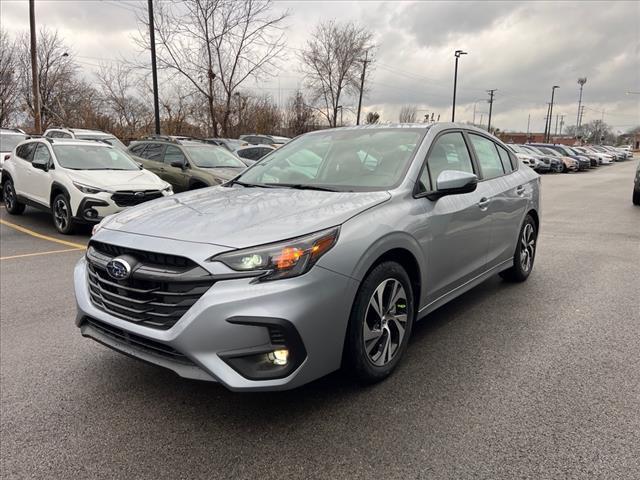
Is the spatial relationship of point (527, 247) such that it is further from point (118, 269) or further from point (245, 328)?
point (118, 269)

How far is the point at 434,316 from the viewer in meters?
4.36

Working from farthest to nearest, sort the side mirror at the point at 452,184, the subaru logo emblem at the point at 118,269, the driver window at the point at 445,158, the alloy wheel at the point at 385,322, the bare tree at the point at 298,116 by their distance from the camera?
the bare tree at the point at 298,116, the driver window at the point at 445,158, the side mirror at the point at 452,184, the alloy wheel at the point at 385,322, the subaru logo emblem at the point at 118,269

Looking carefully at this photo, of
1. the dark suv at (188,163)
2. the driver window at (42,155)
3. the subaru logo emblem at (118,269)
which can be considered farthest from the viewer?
the dark suv at (188,163)

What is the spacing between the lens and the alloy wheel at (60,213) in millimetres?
8508

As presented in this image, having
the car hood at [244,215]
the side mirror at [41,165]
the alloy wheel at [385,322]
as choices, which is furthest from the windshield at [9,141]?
the alloy wheel at [385,322]

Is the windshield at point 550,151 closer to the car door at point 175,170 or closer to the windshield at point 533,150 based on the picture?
the windshield at point 533,150

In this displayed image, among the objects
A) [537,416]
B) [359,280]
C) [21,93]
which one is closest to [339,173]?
[359,280]

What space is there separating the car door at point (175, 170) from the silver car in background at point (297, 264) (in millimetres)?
7169

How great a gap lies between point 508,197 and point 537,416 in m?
2.39

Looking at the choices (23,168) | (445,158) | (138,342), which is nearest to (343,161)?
(445,158)

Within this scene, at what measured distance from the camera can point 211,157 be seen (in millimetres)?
11305

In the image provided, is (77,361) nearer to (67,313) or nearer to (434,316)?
(67,313)

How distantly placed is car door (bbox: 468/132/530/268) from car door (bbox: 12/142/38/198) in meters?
8.76

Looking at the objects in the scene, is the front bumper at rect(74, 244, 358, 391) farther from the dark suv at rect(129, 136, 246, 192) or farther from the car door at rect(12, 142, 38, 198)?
the car door at rect(12, 142, 38, 198)
